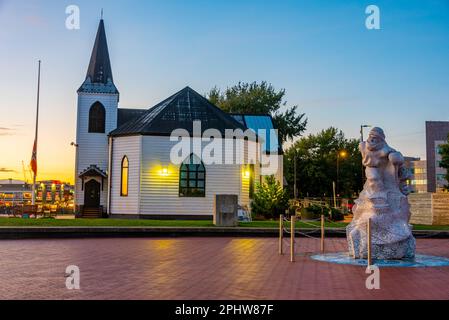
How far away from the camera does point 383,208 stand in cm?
1283

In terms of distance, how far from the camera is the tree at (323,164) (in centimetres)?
7700

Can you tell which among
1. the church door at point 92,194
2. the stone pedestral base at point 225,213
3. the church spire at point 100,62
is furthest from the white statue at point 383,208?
the church spire at point 100,62

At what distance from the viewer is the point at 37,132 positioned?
39375mm

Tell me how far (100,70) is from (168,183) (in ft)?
47.4

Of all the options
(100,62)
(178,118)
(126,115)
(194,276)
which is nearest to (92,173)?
(126,115)

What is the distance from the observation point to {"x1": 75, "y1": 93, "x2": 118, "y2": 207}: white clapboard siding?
39906mm

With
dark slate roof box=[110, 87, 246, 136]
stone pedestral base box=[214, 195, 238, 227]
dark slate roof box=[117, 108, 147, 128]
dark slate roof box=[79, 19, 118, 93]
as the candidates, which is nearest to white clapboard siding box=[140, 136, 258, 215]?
dark slate roof box=[110, 87, 246, 136]

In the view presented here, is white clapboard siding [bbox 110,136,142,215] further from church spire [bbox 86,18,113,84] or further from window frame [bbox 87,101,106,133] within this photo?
church spire [bbox 86,18,113,84]

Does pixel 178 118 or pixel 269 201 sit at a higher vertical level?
pixel 178 118

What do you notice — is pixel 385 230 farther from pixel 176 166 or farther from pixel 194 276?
pixel 176 166

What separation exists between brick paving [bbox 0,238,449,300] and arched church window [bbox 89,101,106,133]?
25.2 metres
